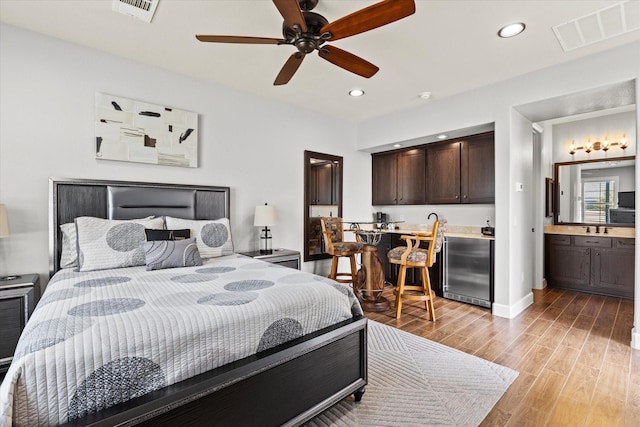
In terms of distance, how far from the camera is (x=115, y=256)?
248 cm

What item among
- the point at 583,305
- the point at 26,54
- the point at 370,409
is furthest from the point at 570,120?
the point at 26,54

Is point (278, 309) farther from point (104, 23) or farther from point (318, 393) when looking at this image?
point (104, 23)

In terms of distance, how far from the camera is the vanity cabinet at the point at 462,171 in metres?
4.05

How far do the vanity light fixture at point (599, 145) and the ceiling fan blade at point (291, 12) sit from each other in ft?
16.6

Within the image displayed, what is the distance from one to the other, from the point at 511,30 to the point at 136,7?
2961 millimetres

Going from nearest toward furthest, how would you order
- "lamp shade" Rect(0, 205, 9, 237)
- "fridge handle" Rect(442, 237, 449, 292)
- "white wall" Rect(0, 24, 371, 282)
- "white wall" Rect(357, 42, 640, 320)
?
"lamp shade" Rect(0, 205, 9, 237), "white wall" Rect(0, 24, 371, 282), "white wall" Rect(357, 42, 640, 320), "fridge handle" Rect(442, 237, 449, 292)

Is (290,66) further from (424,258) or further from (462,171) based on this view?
(462,171)

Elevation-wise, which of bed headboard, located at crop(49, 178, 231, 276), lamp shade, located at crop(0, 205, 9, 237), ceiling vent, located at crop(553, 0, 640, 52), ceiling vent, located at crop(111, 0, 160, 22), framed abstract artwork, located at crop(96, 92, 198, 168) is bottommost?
lamp shade, located at crop(0, 205, 9, 237)

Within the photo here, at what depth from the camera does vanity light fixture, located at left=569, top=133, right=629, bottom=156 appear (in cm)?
442

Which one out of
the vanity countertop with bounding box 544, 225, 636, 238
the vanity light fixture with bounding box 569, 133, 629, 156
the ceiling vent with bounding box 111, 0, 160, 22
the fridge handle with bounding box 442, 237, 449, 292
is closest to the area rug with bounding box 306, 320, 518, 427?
the fridge handle with bounding box 442, 237, 449, 292

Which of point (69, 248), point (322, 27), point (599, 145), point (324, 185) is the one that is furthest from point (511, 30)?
point (69, 248)

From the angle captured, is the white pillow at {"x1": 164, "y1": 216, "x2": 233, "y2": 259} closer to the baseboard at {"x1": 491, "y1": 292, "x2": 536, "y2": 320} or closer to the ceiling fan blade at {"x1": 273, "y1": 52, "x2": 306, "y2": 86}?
the ceiling fan blade at {"x1": 273, "y1": 52, "x2": 306, "y2": 86}

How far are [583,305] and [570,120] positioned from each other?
2940mm

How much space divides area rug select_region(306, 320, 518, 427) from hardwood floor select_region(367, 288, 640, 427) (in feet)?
0.34
